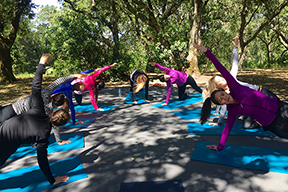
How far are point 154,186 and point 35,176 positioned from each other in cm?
200

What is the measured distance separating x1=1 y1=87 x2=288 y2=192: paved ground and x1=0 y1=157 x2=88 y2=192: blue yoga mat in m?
0.15

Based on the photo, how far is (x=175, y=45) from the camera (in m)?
12.7

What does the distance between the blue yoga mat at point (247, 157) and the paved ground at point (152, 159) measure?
0.40 ft

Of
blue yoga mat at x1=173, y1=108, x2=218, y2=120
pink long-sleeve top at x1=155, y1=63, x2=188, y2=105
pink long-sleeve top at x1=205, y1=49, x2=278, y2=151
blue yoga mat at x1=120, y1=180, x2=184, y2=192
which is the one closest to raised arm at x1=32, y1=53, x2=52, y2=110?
blue yoga mat at x1=120, y1=180, x2=184, y2=192

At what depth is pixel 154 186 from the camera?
299 centimetres

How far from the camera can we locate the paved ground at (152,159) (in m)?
3.02

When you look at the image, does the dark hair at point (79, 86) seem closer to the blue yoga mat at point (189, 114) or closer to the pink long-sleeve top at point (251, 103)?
the blue yoga mat at point (189, 114)

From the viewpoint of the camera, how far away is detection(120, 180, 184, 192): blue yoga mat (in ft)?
9.55

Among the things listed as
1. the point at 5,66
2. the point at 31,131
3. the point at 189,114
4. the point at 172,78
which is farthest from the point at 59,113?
the point at 5,66

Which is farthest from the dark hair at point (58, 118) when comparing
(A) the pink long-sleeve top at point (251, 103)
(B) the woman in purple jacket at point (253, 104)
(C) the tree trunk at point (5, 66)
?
(C) the tree trunk at point (5, 66)

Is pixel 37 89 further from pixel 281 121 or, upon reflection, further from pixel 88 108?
pixel 88 108

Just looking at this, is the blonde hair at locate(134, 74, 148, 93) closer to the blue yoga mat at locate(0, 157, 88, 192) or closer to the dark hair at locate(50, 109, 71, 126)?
the blue yoga mat at locate(0, 157, 88, 192)

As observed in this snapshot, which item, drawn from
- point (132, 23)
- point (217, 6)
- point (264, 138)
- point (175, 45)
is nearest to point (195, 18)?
point (175, 45)

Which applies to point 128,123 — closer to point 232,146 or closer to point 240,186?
point 232,146
